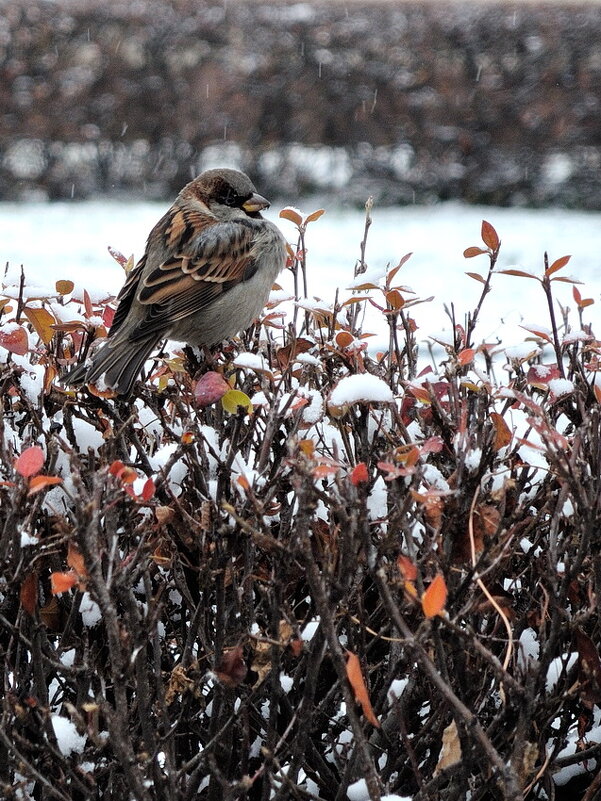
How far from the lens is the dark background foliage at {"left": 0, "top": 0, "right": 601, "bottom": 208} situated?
36.4 ft

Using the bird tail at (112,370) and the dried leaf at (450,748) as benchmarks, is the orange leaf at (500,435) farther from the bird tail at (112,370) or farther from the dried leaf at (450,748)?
the bird tail at (112,370)

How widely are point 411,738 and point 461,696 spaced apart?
0.99 ft

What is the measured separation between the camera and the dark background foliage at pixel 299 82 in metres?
11.1

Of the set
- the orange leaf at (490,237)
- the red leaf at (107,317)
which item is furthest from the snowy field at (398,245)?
the orange leaf at (490,237)

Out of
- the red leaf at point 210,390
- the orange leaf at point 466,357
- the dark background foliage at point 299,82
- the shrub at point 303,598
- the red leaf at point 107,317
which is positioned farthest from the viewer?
the dark background foliage at point 299,82

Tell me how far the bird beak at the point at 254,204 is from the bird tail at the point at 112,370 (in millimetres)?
1410

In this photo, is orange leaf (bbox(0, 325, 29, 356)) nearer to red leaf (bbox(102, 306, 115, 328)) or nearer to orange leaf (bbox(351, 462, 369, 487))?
red leaf (bbox(102, 306, 115, 328))

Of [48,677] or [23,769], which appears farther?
[48,677]

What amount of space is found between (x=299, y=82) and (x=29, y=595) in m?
9.91

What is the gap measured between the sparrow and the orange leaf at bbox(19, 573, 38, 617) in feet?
4.69

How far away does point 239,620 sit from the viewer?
2.15m

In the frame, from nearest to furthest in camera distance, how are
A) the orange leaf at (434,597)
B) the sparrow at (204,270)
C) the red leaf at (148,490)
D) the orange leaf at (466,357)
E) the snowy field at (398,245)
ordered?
the orange leaf at (434,597)
the red leaf at (148,490)
the orange leaf at (466,357)
the sparrow at (204,270)
the snowy field at (398,245)

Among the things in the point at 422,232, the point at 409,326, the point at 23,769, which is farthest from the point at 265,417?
the point at 422,232

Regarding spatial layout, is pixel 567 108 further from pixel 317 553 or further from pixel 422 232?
pixel 317 553
